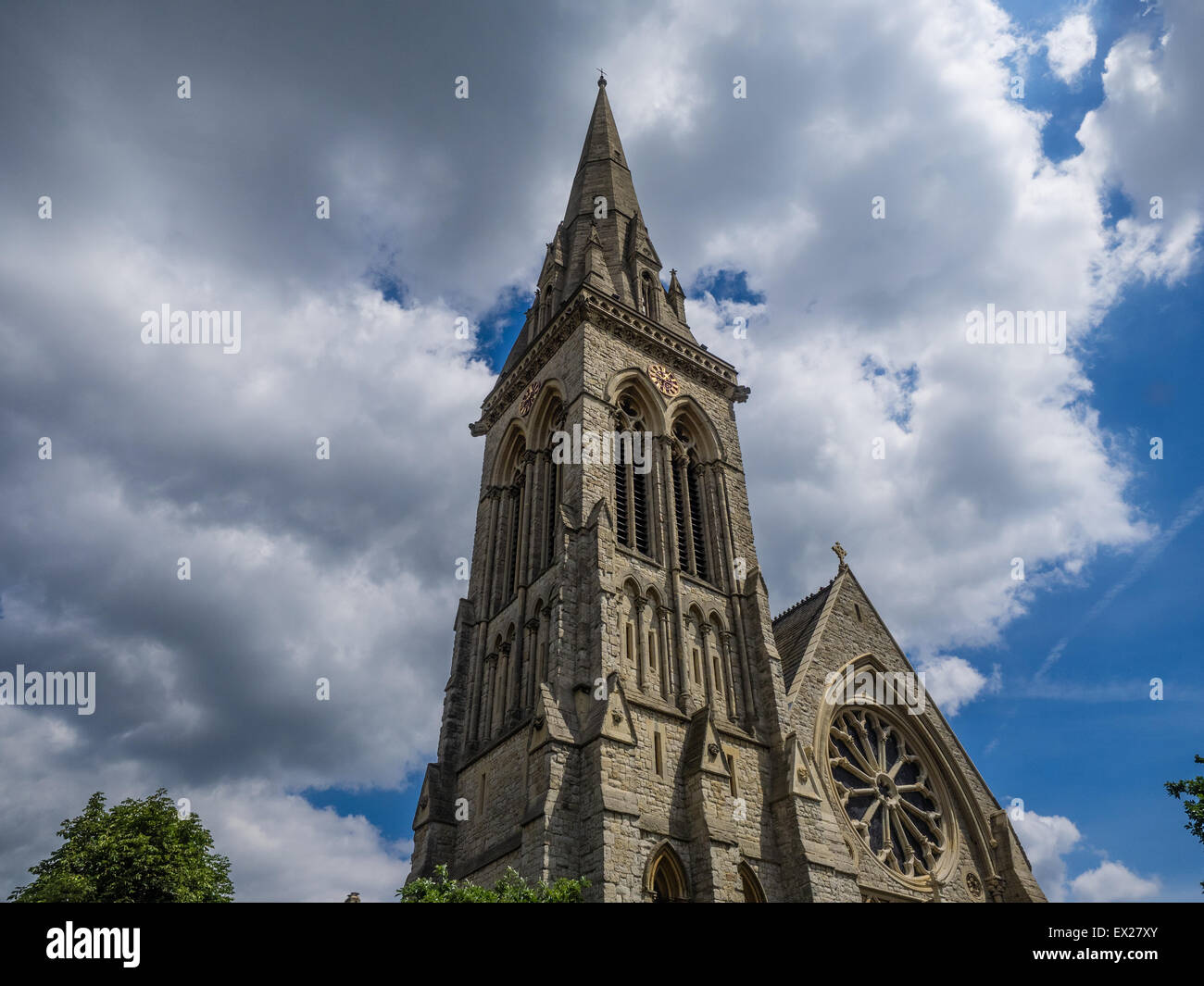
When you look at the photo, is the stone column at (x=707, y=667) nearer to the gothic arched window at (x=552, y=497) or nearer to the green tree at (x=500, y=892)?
the gothic arched window at (x=552, y=497)

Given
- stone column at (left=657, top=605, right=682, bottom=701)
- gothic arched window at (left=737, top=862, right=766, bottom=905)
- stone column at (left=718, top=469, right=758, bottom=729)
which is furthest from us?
stone column at (left=718, top=469, right=758, bottom=729)

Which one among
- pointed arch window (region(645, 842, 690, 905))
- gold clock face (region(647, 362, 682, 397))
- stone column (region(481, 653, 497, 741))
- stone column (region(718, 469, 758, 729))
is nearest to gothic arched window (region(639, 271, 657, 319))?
gold clock face (region(647, 362, 682, 397))

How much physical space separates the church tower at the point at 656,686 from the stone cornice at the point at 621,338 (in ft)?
0.26

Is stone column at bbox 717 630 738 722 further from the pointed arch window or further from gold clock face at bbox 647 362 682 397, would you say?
gold clock face at bbox 647 362 682 397

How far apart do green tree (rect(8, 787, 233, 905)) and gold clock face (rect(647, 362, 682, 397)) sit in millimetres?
20112

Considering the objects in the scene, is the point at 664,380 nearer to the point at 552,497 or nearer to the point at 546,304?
the point at 552,497

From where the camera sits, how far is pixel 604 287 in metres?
29.5

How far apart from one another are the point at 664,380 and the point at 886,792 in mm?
14871

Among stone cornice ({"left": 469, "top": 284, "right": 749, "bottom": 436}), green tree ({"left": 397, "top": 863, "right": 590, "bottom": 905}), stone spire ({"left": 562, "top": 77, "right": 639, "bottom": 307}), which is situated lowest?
green tree ({"left": 397, "top": 863, "right": 590, "bottom": 905})

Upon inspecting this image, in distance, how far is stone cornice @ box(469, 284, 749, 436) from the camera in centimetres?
2769

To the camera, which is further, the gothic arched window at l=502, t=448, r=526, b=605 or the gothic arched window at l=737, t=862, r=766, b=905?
the gothic arched window at l=502, t=448, r=526, b=605
